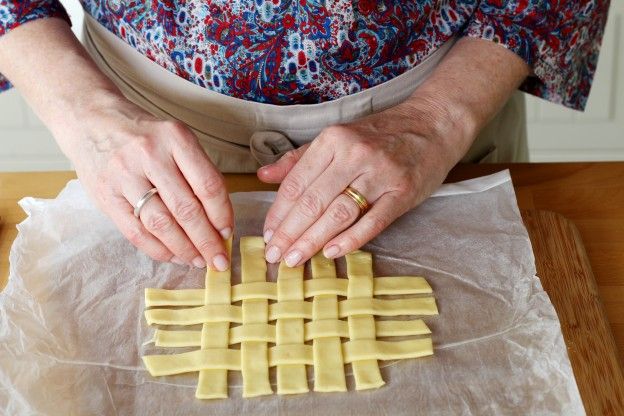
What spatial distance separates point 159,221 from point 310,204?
0.18m

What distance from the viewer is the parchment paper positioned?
2.89 feet

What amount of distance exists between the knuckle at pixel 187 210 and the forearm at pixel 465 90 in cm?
31

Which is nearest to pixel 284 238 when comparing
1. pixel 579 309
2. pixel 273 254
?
pixel 273 254

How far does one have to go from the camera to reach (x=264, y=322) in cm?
97

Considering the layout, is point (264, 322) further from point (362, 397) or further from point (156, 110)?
point (156, 110)

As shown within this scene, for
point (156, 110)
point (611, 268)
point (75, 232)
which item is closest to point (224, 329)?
point (75, 232)

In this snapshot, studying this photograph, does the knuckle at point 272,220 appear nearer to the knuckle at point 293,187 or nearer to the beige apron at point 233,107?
the knuckle at point 293,187

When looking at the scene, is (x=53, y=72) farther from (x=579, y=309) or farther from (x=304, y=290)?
(x=579, y=309)

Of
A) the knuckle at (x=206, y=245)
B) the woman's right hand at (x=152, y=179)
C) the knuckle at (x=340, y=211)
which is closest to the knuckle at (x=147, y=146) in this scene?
the woman's right hand at (x=152, y=179)

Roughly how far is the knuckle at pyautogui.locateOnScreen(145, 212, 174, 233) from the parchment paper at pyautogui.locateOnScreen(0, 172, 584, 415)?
0.08 metres

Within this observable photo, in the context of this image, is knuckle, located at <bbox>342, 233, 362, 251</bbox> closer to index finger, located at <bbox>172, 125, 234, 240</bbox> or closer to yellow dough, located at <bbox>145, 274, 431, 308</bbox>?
yellow dough, located at <bbox>145, 274, 431, 308</bbox>

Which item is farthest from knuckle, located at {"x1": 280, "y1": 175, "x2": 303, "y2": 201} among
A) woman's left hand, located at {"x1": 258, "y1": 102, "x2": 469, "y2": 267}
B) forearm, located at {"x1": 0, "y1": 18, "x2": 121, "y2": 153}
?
forearm, located at {"x1": 0, "y1": 18, "x2": 121, "y2": 153}

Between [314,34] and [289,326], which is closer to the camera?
[289,326]

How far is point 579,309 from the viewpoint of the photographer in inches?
39.6
